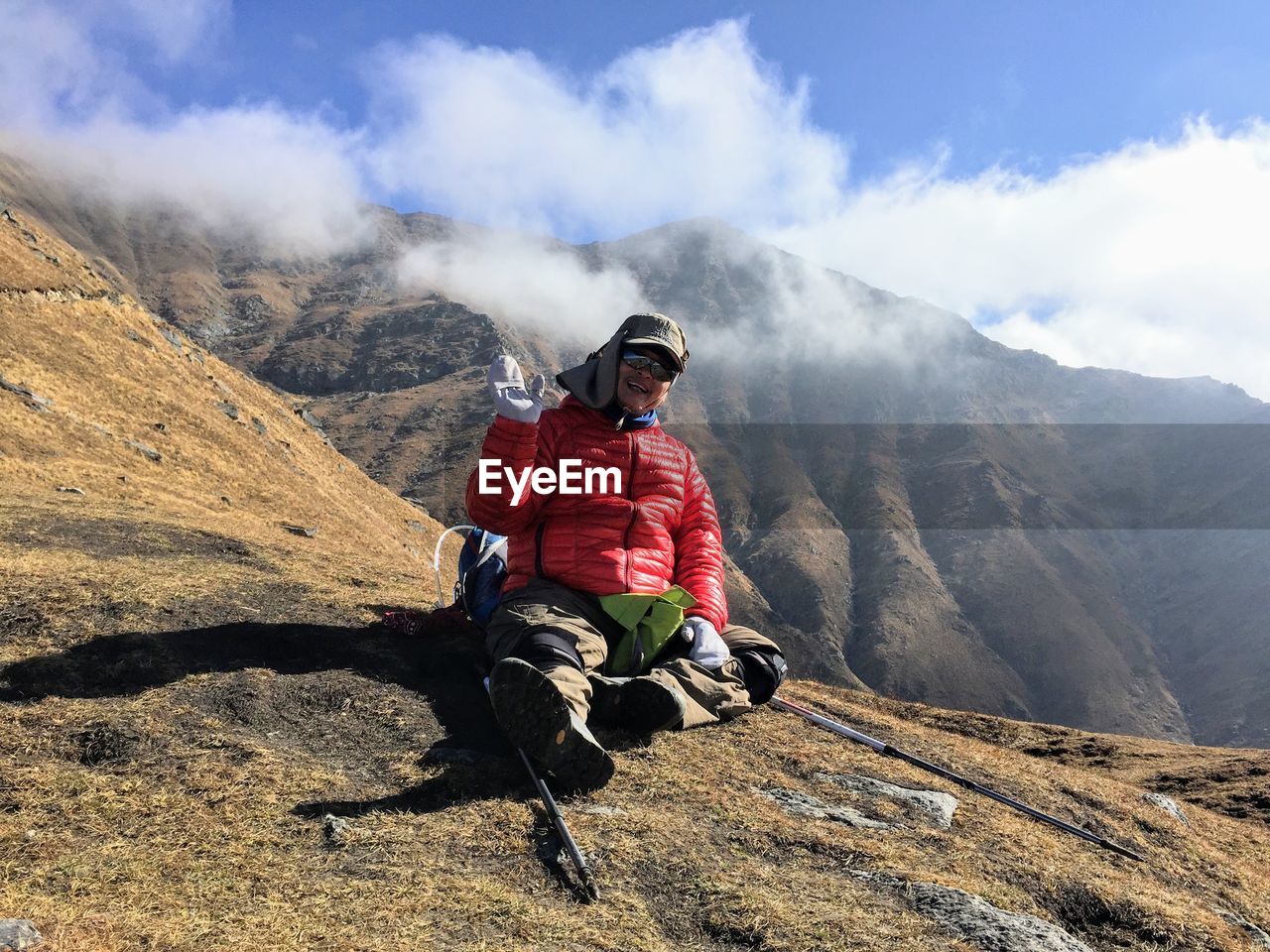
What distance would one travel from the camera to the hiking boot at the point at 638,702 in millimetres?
5590

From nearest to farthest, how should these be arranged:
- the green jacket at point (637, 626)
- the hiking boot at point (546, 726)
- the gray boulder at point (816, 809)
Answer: the hiking boot at point (546, 726), the gray boulder at point (816, 809), the green jacket at point (637, 626)

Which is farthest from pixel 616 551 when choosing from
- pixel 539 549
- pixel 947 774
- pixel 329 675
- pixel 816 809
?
pixel 947 774

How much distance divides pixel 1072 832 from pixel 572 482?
4725 millimetres

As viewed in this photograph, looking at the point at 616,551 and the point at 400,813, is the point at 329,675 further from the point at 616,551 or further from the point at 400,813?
the point at 616,551

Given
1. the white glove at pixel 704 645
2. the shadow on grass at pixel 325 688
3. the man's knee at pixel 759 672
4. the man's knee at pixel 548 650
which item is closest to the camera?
the shadow on grass at pixel 325 688

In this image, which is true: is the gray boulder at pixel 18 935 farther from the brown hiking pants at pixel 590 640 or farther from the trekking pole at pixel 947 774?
the trekking pole at pixel 947 774

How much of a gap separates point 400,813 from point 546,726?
3.04ft

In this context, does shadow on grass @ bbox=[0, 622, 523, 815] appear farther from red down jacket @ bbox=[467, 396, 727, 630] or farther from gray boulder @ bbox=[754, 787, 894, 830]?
gray boulder @ bbox=[754, 787, 894, 830]

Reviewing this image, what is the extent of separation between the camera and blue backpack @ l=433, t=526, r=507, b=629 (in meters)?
7.49

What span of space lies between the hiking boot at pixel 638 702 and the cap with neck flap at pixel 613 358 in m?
2.48

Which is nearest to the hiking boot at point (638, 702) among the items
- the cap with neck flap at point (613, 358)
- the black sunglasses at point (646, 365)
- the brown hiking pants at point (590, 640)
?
the brown hiking pants at point (590, 640)

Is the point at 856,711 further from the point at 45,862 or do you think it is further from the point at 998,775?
the point at 45,862

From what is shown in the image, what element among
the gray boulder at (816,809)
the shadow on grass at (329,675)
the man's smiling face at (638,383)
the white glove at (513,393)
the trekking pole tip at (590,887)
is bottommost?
the trekking pole tip at (590,887)

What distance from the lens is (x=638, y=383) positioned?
690 centimetres
